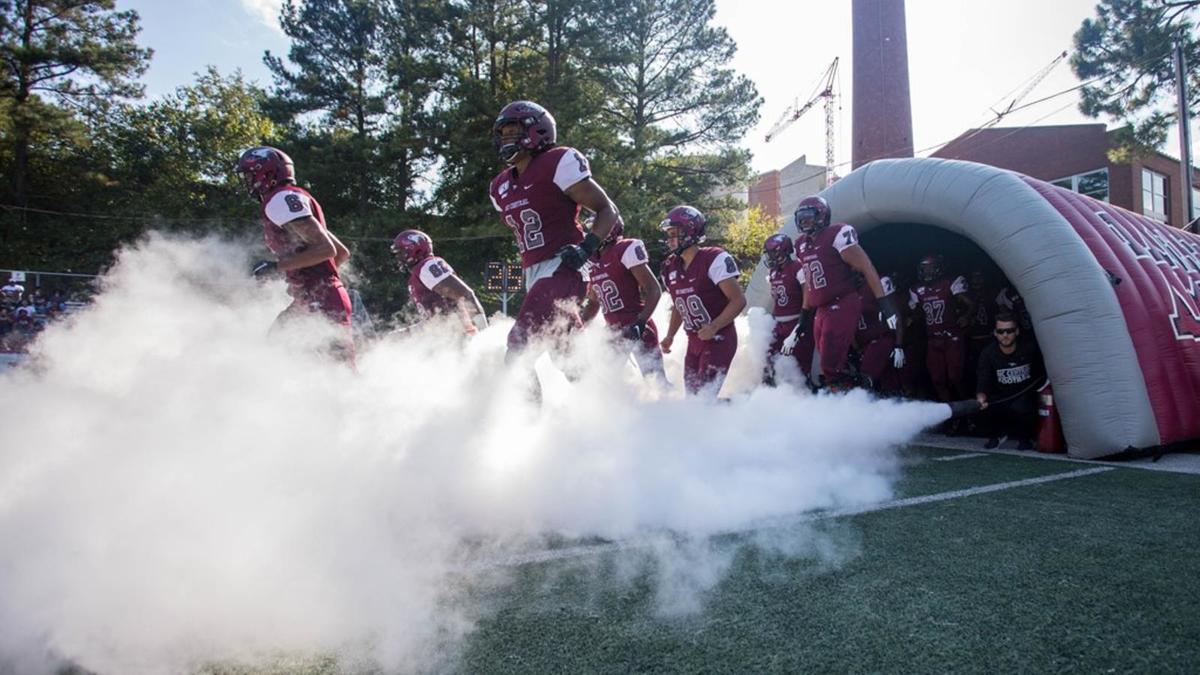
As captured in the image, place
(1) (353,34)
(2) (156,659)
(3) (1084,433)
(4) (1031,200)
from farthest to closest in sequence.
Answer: (1) (353,34), (4) (1031,200), (3) (1084,433), (2) (156,659)

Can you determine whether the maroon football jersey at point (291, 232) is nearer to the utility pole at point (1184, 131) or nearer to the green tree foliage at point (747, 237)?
the utility pole at point (1184, 131)

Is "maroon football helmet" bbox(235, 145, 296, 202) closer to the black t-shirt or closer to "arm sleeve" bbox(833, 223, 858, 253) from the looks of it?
"arm sleeve" bbox(833, 223, 858, 253)

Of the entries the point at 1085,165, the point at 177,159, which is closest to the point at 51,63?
the point at 177,159

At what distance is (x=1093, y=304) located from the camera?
5086 millimetres

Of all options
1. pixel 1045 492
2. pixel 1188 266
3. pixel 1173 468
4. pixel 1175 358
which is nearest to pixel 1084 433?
pixel 1173 468

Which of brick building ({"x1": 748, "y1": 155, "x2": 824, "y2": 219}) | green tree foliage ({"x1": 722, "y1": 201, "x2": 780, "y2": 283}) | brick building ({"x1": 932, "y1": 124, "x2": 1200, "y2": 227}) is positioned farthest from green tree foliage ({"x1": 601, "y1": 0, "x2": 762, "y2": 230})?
brick building ({"x1": 748, "y1": 155, "x2": 824, "y2": 219})

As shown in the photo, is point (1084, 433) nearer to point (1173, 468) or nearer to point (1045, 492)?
point (1173, 468)

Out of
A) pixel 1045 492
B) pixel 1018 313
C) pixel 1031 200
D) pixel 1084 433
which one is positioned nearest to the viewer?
pixel 1045 492

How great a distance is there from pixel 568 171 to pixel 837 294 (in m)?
3.21

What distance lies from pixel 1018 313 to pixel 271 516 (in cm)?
708

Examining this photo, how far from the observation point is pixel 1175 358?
536 cm

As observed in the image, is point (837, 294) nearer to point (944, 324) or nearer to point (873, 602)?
point (944, 324)

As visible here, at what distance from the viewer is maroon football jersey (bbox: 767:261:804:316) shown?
23.5 ft

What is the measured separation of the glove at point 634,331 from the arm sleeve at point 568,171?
5.82 ft
